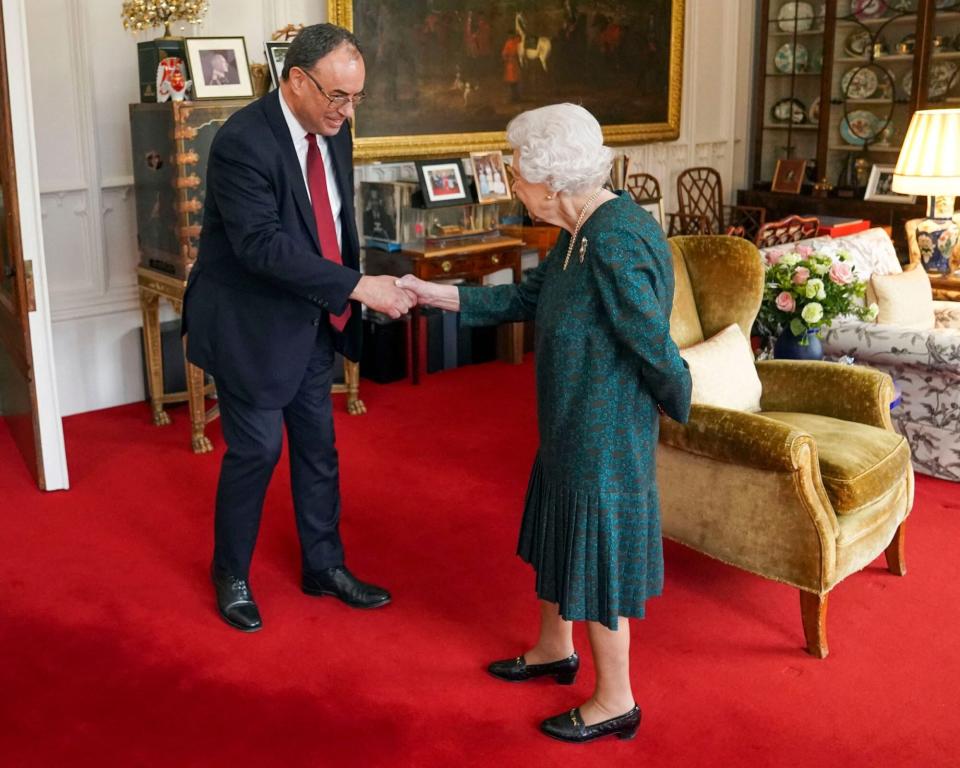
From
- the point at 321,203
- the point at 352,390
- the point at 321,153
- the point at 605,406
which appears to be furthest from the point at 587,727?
the point at 352,390

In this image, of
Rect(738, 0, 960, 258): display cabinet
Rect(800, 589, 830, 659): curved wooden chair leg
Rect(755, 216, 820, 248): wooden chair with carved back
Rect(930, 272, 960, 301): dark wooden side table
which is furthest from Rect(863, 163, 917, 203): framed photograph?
Rect(800, 589, 830, 659): curved wooden chair leg

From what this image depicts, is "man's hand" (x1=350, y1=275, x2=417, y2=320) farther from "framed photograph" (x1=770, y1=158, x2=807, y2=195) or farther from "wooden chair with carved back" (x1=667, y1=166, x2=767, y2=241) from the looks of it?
"framed photograph" (x1=770, y1=158, x2=807, y2=195)

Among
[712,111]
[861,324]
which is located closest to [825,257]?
[861,324]

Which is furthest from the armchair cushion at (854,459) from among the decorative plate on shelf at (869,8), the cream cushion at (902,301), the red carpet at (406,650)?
the decorative plate on shelf at (869,8)

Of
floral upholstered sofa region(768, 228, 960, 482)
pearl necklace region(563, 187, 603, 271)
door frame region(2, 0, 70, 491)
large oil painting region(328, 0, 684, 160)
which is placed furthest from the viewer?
large oil painting region(328, 0, 684, 160)

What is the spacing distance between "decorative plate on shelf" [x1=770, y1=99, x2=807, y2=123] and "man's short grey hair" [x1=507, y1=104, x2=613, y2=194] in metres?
6.76

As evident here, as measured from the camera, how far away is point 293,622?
3.31 metres

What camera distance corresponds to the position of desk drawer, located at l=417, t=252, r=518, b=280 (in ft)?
19.8

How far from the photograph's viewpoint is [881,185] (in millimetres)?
8039

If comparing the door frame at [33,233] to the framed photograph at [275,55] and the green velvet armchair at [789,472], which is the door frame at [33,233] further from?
the green velvet armchair at [789,472]

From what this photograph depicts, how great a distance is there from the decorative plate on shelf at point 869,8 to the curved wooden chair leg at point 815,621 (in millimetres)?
6113

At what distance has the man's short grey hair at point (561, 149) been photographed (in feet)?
7.79

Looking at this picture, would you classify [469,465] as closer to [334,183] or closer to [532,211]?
[334,183]

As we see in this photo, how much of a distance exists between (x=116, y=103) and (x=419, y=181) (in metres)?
1.65
